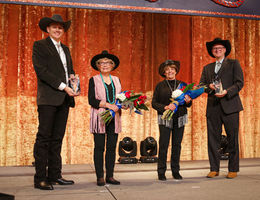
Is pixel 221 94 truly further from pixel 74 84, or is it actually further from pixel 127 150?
pixel 127 150

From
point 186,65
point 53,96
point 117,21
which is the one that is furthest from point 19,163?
point 186,65

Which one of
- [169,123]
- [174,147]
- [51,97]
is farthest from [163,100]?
[51,97]

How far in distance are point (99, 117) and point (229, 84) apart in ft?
5.15

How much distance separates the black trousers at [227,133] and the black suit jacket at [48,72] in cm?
173

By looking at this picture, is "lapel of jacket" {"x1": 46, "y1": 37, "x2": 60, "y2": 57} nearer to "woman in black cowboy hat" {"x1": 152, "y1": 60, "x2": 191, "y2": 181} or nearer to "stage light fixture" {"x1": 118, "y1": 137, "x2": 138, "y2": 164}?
"woman in black cowboy hat" {"x1": 152, "y1": 60, "x2": 191, "y2": 181}

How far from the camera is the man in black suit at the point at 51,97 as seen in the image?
2.84 metres

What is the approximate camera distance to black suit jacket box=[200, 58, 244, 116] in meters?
3.46

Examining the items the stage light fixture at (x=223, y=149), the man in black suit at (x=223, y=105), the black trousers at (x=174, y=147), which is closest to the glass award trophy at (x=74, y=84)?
the black trousers at (x=174, y=147)

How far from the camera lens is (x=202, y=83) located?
11.7 feet

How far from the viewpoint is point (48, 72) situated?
2852 millimetres

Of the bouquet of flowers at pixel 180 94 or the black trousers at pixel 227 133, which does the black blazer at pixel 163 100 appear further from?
the black trousers at pixel 227 133

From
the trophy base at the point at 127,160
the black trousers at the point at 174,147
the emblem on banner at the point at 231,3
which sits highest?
the emblem on banner at the point at 231,3

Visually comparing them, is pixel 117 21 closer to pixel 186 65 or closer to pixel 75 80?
pixel 186 65

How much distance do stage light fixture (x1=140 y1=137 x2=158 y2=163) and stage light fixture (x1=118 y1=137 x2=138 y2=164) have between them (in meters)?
0.13
